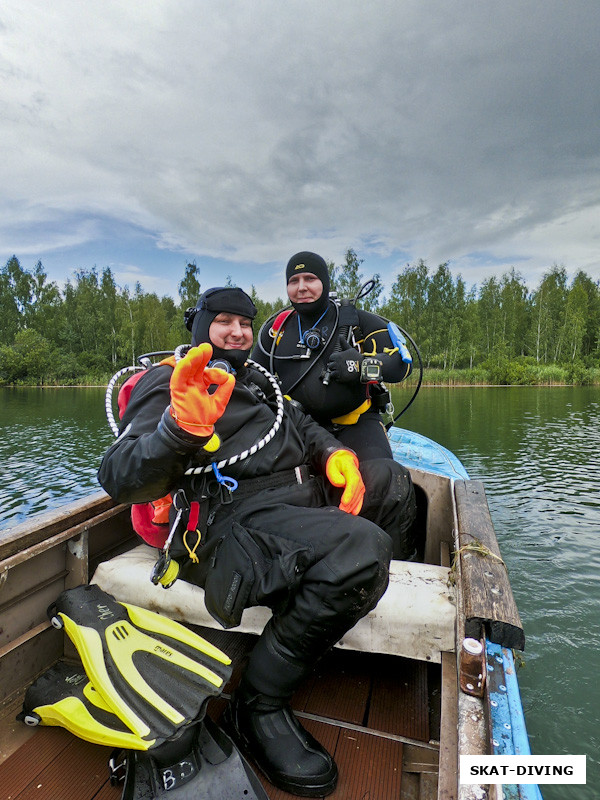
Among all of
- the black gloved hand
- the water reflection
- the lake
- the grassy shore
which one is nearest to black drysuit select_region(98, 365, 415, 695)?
the black gloved hand

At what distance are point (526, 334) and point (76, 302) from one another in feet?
186

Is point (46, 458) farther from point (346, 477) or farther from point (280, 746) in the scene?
point (280, 746)

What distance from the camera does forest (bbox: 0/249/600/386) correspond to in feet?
163

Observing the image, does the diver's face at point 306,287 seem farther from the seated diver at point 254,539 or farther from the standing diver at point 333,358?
the seated diver at point 254,539

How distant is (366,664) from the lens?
8.51 feet

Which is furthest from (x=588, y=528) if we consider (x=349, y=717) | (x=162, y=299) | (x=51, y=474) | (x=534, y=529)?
(x=162, y=299)

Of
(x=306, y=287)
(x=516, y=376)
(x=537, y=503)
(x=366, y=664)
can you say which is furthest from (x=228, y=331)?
(x=516, y=376)

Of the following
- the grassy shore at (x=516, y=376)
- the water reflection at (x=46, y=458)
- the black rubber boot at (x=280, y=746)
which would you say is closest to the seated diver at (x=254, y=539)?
the black rubber boot at (x=280, y=746)

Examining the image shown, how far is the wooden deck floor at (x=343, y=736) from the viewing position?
5.84 ft

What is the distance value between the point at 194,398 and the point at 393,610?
1338 millimetres

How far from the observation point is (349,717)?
2.18 metres

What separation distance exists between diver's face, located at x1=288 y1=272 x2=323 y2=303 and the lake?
359 centimetres

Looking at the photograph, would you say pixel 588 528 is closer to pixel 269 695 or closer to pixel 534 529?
pixel 534 529

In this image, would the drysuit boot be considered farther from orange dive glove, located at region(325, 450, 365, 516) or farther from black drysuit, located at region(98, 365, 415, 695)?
orange dive glove, located at region(325, 450, 365, 516)
